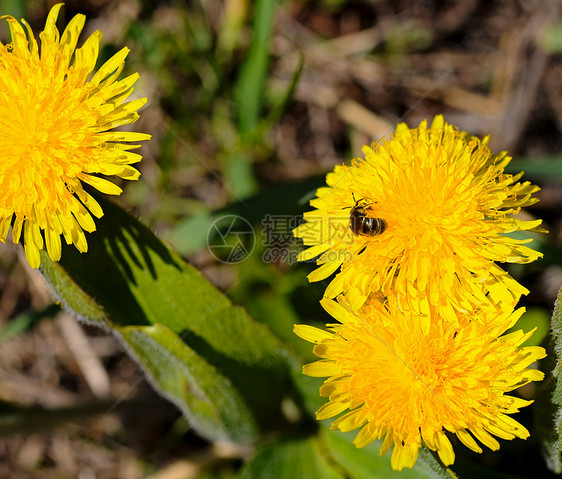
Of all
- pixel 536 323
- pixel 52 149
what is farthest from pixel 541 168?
pixel 52 149

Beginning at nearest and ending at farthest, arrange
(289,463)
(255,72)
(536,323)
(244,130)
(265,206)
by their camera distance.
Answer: (289,463) < (536,323) < (265,206) < (255,72) < (244,130)

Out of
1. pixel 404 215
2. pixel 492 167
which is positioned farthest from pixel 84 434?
pixel 492 167

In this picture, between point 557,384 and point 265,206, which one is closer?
point 557,384

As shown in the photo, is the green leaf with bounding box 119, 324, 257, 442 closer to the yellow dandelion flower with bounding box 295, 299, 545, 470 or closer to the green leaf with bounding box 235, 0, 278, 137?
the yellow dandelion flower with bounding box 295, 299, 545, 470

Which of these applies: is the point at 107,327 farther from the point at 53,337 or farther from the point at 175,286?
the point at 53,337

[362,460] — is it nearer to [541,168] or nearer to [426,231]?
[426,231]

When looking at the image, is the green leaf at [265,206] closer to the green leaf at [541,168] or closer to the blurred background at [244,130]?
the blurred background at [244,130]
